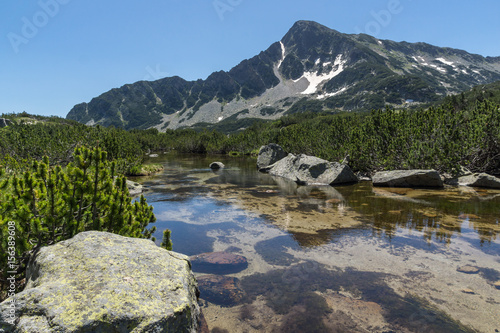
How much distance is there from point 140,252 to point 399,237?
9.84 m

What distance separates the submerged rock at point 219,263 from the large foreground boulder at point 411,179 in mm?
17992

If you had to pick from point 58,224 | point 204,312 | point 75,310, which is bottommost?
point 204,312

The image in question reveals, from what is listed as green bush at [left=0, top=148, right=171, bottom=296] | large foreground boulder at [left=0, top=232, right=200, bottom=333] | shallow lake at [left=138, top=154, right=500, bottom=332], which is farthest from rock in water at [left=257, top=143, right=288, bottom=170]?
large foreground boulder at [left=0, top=232, right=200, bottom=333]

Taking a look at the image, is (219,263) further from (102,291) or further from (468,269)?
(468,269)

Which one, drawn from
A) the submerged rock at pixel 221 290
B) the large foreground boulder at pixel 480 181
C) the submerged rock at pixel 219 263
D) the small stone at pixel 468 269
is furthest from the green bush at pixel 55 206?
the large foreground boulder at pixel 480 181

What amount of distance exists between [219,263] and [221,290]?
1597mm

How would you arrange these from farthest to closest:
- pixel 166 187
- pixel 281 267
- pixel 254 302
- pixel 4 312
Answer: pixel 166 187
pixel 281 267
pixel 254 302
pixel 4 312

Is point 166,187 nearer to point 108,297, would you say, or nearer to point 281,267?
point 281,267

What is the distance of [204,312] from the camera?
230 inches

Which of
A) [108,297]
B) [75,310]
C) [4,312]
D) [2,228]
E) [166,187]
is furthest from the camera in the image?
[166,187]

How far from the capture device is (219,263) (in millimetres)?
8312

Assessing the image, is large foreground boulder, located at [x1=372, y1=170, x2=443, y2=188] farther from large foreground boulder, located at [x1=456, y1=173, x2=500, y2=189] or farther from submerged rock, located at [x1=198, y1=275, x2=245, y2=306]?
submerged rock, located at [x1=198, y1=275, x2=245, y2=306]

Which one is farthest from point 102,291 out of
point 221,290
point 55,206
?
point 221,290

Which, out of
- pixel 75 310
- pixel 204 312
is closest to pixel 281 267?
pixel 204 312
